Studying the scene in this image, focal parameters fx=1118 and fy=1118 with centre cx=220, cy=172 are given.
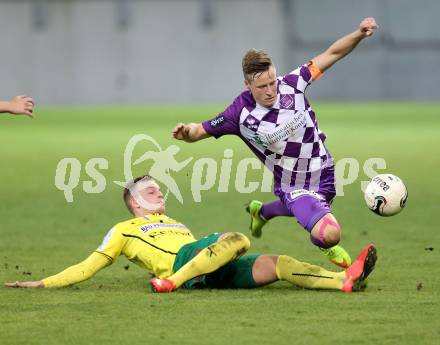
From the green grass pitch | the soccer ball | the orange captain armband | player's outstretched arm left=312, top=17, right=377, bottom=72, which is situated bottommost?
the green grass pitch

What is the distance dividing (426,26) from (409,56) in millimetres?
1005

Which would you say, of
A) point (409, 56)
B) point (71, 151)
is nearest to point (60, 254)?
point (71, 151)

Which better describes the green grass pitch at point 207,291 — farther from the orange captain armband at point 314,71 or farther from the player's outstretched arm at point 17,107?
the orange captain armband at point 314,71

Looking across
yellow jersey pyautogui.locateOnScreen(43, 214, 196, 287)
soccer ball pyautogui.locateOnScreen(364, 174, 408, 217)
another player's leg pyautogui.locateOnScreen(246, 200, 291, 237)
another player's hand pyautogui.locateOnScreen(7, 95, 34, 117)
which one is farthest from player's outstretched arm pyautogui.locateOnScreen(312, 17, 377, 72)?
another player's hand pyautogui.locateOnScreen(7, 95, 34, 117)

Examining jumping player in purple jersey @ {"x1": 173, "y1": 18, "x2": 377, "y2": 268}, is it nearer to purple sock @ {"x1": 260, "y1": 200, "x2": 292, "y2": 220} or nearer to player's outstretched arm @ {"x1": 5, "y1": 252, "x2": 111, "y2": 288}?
purple sock @ {"x1": 260, "y1": 200, "x2": 292, "y2": 220}

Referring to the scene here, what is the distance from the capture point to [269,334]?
5.57 m

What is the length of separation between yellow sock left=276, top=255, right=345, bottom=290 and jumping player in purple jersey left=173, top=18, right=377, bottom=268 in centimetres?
63

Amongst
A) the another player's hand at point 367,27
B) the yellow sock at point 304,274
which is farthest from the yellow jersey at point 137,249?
the another player's hand at point 367,27

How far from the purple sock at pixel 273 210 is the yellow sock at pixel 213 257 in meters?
1.57

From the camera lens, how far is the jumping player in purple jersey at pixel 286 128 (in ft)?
24.5

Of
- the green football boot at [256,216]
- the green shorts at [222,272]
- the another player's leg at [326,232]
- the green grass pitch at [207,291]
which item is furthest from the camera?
the green football boot at [256,216]

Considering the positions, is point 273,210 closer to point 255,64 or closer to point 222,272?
point 255,64

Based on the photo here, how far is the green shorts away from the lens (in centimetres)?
693

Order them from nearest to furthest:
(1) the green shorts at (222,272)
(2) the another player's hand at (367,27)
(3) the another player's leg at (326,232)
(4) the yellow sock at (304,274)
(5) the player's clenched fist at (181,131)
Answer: (4) the yellow sock at (304,274) < (1) the green shorts at (222,272) < (3) the another player's leg at (326,232) < (5) the player's clenched fist at (181,131) < (2) the another player's hand at (367,27)
